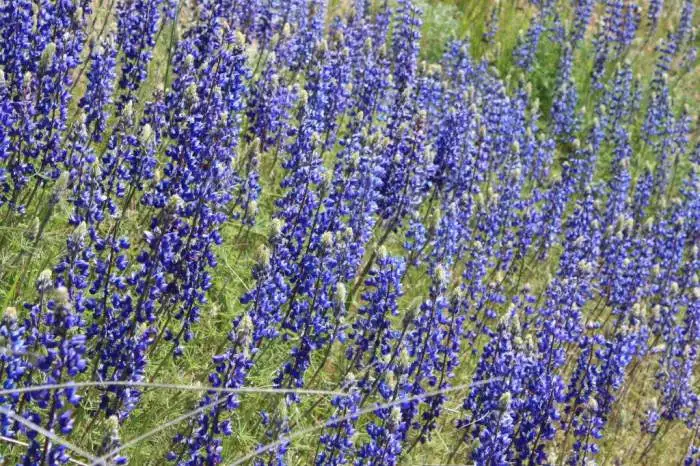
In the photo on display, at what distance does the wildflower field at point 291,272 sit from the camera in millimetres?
3867

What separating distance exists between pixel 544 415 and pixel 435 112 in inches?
145

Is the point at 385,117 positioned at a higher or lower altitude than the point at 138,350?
higher

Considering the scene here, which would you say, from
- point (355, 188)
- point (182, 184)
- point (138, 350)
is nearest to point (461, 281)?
point (355, 188)

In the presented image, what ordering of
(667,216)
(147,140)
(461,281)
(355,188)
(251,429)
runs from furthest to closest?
(667,216) < (461,281) < (355,188) < (251,429) < (147,140)

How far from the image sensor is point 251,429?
4750 mm

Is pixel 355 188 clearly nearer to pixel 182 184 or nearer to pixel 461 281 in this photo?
pixel 182 184

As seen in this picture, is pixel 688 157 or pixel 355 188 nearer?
pixel 355 188

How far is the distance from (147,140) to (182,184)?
272 millimetres

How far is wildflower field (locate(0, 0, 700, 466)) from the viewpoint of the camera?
387 cm

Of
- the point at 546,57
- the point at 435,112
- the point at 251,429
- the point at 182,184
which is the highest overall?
the point at 546,57

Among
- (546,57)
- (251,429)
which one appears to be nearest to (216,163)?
(251,429)

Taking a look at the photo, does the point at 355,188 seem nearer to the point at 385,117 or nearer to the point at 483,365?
the point at 483,365

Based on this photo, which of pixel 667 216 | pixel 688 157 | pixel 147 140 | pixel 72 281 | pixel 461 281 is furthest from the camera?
pixel 688 157

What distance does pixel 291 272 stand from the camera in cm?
478
